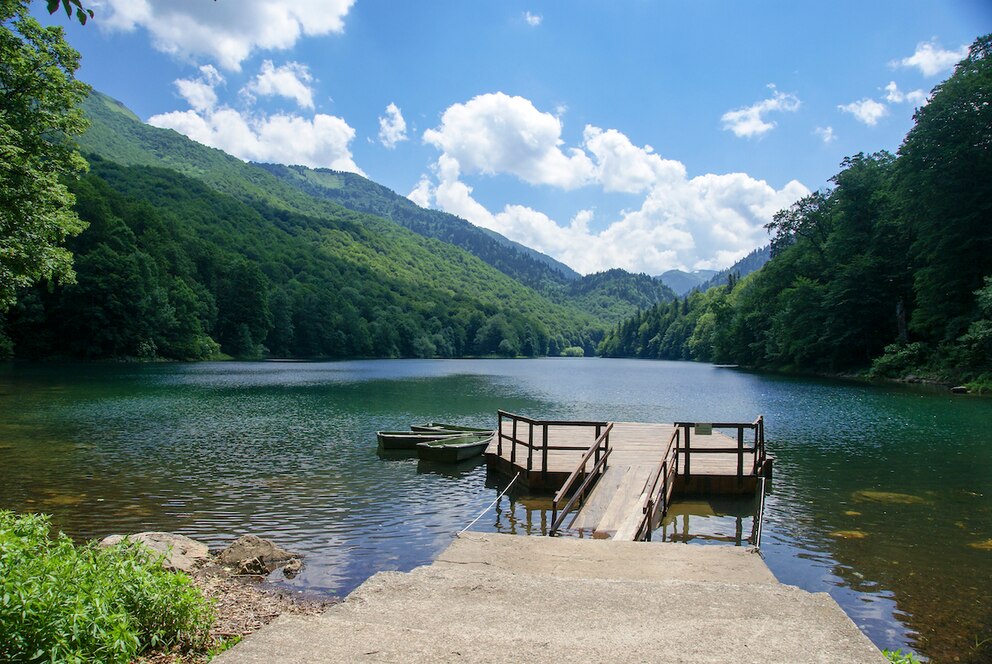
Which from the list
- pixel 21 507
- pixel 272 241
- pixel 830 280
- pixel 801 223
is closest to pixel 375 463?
pixel 21 507

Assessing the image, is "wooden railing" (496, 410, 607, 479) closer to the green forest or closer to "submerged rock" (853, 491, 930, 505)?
"submerged rock" (853, 491, 930, 505)

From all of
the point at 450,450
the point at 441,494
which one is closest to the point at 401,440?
the point at 450,450

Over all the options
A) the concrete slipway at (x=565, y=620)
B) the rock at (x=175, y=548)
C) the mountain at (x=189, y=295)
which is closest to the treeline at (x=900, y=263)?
the concrete slipway at (x=565, y=620)

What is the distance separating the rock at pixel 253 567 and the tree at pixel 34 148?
1609 centimetres

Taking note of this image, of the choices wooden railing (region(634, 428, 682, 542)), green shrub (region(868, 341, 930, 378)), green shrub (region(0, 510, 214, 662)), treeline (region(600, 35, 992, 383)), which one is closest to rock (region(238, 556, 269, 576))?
green shrub (region(0, 510, 214, 662))

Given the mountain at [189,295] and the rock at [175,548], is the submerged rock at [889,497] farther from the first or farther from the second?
the mountain at [189,295]

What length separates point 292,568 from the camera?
36.1 ft

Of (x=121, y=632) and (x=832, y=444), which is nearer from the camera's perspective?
(x=121, y=632)

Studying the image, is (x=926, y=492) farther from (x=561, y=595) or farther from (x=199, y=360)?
(x=199, y=360)

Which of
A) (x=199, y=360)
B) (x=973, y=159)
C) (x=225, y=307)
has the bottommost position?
(x=199, y=360)

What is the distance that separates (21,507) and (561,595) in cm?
1421

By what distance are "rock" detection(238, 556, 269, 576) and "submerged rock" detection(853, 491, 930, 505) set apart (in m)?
15.0

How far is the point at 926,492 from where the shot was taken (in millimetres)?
17281

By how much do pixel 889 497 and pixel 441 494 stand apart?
1229cm
